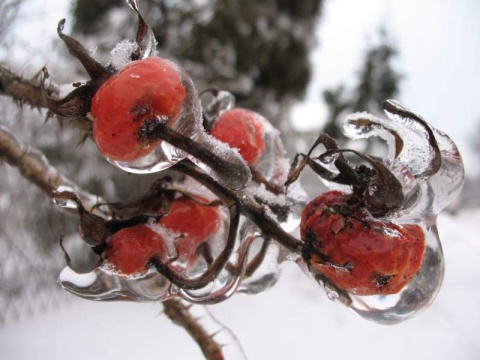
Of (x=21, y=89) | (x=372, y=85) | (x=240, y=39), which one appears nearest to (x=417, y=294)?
(x=21, y=89)

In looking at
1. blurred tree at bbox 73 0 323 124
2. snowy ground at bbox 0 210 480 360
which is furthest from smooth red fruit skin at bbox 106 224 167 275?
blurred tree at bbox 73 0 323 124

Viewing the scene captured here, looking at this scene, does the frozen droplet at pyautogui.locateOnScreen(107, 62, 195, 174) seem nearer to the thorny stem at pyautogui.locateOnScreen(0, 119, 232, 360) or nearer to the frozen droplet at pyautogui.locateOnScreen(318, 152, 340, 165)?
the frozen droplet at pyautogui.locateOnScreen(318, 152, 340, 165)

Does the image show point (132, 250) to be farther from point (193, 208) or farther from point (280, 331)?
point (280, 331)

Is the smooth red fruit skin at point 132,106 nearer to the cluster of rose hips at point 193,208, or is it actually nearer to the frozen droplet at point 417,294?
the cluster of rose hips at point 193,208

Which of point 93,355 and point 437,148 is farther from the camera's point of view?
point 93,355

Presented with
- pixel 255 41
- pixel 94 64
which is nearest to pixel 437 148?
pixel 94 64

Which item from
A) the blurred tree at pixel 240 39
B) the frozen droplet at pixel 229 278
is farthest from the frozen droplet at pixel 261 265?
the blurred tree at pixel 240 39

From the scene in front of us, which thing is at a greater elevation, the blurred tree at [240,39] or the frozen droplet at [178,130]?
the frozen droplet at [178,130]

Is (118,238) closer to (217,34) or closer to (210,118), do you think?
(210,118)
